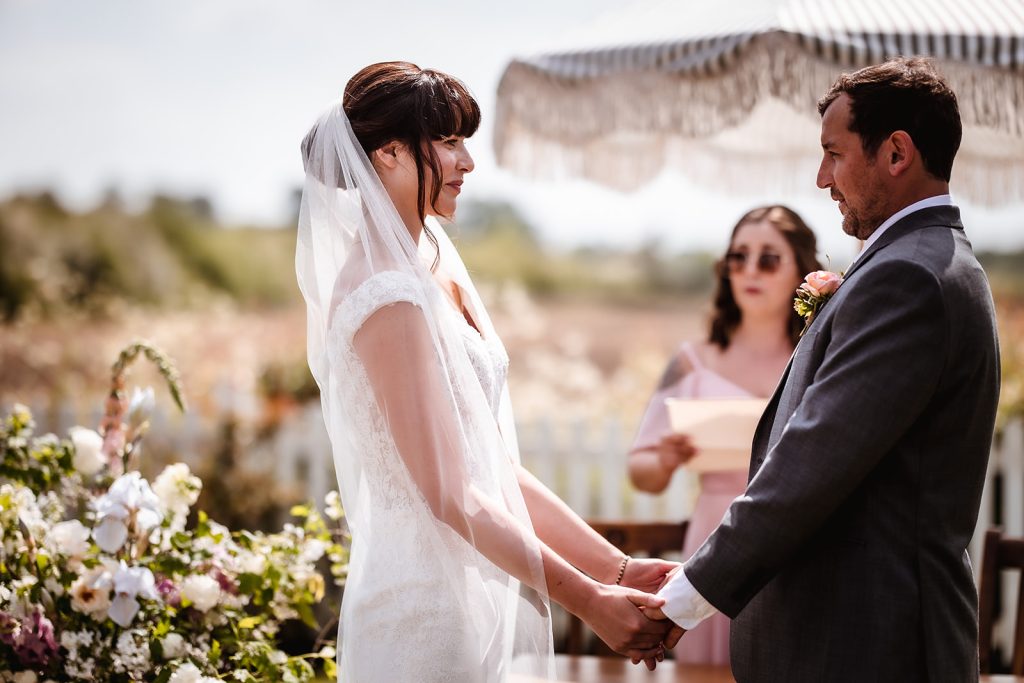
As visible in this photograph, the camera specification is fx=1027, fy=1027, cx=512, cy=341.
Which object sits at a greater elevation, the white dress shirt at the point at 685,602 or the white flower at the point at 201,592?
the white dress shirt at the point at 685,602

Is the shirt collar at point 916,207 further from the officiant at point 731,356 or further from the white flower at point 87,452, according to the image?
the white flower at point 87,452

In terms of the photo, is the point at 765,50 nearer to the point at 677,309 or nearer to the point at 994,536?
the point at 994,536

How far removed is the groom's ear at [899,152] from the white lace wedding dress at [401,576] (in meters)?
1.05

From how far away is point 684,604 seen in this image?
229 cm

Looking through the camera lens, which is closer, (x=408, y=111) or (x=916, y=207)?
(x=916, y=207)

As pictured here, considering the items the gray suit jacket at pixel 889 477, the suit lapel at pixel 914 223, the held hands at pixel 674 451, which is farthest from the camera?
the held hands at pixel 674 451

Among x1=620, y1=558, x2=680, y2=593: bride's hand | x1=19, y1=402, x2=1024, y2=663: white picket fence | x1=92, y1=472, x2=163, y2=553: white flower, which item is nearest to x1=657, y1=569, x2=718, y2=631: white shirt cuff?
x1=620, y1=558, x2=680, y2=593: bride's hand

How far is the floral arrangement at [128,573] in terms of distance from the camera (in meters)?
2.67

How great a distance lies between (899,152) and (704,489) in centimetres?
195

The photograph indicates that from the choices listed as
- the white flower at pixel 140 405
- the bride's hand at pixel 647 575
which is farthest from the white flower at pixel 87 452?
the bride's hand at pixel 647 575

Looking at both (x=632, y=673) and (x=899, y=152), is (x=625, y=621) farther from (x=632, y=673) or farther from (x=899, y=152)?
(x=899, y=152)

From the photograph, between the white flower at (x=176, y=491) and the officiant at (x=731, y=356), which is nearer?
the white flower at (x=176, y=491)

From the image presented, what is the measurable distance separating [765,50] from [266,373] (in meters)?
4.98

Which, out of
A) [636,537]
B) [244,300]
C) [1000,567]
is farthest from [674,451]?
[244,300]
